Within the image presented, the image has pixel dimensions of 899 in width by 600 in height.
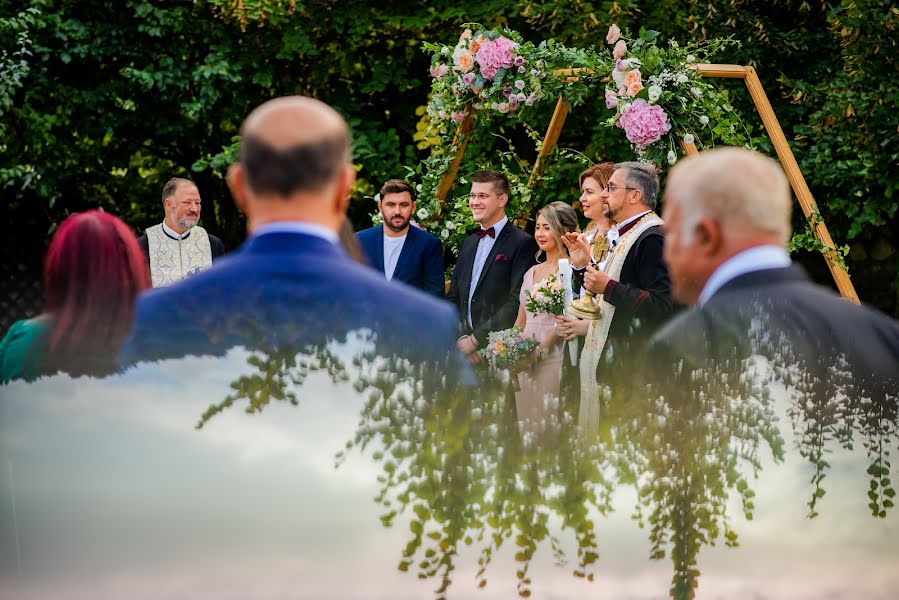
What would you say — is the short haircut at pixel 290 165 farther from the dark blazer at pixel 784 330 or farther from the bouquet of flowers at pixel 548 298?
the bouquet of flowers at pixel 548 298

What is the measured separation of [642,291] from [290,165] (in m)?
3.42

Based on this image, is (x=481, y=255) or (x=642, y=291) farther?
(x=481, y=255)

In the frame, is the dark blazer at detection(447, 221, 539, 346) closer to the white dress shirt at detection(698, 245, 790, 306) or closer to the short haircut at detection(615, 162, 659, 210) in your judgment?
the short haircut at detection(615, 162, 659, 210)

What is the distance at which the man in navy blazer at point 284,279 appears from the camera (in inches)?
66.2

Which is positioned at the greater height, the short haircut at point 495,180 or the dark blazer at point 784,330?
the short haircut at point 495,180

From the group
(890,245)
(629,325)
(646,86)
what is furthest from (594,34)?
(629,325)

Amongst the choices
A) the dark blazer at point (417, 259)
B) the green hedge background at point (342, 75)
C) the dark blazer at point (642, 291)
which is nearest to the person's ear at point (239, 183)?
the dark blazer at point (642, 291)

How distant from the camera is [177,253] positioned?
716 cm

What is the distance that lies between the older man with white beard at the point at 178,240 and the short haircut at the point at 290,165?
5473 millimetres

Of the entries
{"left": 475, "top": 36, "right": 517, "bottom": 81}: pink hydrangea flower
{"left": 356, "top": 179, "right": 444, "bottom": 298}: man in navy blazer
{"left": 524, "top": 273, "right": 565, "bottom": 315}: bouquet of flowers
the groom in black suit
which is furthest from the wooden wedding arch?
{"left": 356, "top": 179, "right": 444, "bottom": 298}: man in navy blazer

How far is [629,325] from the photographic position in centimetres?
500

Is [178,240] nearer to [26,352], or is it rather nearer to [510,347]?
[510,347]

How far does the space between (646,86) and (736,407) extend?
15.9 ft

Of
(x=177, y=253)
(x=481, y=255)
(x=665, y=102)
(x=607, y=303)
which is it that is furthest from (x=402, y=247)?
(x=607, y=303)
